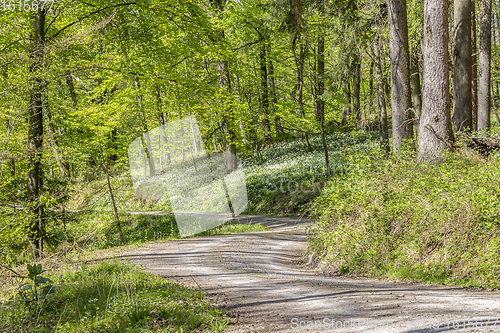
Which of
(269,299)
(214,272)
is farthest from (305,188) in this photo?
(269,299)

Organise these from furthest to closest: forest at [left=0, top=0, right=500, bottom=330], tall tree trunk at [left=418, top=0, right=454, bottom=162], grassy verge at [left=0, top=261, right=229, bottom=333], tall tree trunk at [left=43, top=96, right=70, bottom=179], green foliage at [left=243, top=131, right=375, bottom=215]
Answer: green foliage at [left=243, top=131, right=375, bottom=215]
tall tree trunk at [left=43, top=96, right=70, bottom=179]
tall tree trunk at [left=418, top=0, right=454, bottom=162]
forest at [left=0, top=0, right=500, bottom=330]
grassy verge at [left=0, top=261, right=229, bottom=333]

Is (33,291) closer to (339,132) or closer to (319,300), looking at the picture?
(319,300)

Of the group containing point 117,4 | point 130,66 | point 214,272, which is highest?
point 117,4

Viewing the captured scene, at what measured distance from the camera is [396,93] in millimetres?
10461

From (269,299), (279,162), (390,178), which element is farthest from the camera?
(279,162)

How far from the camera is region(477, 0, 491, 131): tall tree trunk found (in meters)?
15.7

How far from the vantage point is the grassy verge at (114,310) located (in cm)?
447

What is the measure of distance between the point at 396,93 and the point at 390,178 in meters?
3.38

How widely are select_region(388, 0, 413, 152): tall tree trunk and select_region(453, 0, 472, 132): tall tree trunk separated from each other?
174 centimetres

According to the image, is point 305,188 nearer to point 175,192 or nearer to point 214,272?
point 175,192

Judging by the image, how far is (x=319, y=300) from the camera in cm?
518

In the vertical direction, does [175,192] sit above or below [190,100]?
below

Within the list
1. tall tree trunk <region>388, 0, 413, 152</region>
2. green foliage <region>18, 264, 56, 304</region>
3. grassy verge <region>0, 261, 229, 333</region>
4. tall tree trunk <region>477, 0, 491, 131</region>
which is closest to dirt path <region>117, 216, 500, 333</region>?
grassy verge <region>0, 261, 229, 333</region>

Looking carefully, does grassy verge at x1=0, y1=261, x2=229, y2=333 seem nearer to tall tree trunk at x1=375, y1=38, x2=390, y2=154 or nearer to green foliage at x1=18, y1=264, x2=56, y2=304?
green foliage at x1=18, y1=264, x2=56, y2=304
